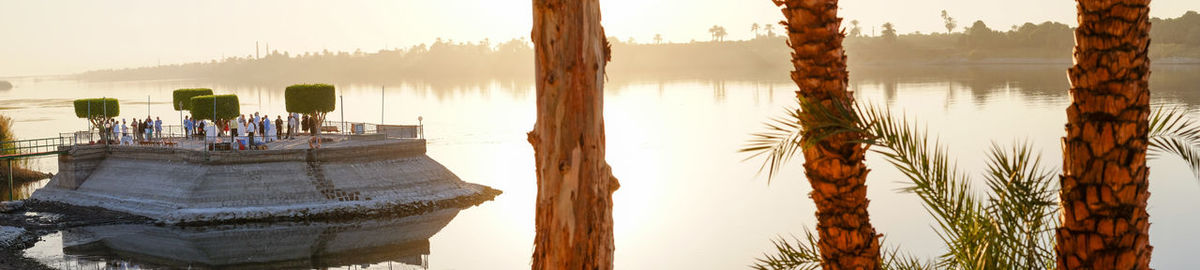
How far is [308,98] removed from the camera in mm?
45312

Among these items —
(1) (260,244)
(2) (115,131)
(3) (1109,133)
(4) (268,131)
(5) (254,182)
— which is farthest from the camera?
(2) (115,131)

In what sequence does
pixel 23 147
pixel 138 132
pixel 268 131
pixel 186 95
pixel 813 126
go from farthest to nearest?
pixel 186 95
pixel 138 132
pixel 23 147
pixel 268 131
pixel 813 126

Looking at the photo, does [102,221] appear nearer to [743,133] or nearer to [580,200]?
[580,200]

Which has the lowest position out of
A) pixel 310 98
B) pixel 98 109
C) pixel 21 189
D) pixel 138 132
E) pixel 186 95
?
pixel 21 189

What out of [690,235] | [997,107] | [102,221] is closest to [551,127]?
[690,235]

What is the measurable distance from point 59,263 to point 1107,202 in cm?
3262

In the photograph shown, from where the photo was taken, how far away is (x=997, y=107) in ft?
280

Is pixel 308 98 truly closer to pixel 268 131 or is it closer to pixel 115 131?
pixel 268 131

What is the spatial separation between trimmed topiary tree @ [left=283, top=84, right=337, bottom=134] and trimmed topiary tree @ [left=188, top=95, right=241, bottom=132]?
6.22 feet

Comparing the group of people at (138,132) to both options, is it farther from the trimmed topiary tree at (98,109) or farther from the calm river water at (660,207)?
the calm river water at (660,207)

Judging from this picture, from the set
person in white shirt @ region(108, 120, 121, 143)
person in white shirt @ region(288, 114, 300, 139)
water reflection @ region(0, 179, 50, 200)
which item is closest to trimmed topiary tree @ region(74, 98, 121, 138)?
person in white shirt @ region(108, 120, 121, 143)

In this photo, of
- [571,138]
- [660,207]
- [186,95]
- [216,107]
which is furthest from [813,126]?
[186,95]

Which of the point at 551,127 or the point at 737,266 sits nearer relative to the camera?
the point at 551,127

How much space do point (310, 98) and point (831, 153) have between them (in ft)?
125
